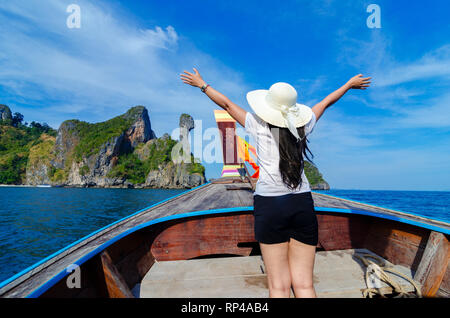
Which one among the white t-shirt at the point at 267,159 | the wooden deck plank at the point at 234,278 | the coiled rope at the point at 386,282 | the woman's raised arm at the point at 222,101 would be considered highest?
the woman's raised arm at the point at 222,101

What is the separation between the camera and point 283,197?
4.11 ft

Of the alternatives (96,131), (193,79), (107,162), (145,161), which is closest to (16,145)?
(96,131)

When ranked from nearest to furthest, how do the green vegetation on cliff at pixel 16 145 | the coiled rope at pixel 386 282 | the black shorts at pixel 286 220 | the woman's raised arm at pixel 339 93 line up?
the black shorts at pixel 286 220 < the woman's raised arm at pixel 339 93 < the coiled rope at pixel 386 282 < the green vegetation on cliff at pixel 16 145

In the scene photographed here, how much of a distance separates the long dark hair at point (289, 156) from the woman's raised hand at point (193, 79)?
0.61 metres

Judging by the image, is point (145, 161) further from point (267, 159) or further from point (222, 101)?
point (267, 159)

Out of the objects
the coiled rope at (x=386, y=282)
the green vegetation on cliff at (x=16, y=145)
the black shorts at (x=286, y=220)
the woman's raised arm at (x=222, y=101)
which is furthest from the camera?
the green vegetation on cliff at (x=16, y=145)

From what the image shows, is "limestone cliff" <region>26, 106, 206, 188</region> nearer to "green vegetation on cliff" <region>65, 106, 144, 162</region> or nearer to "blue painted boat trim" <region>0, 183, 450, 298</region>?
"green vegetation on cliff" <region>65, 106, 144, 162</region>

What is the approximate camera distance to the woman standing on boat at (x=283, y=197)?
1.23m

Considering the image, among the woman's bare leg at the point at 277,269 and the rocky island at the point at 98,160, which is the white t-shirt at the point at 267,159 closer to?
the woman's bare leg at the point at 277,269

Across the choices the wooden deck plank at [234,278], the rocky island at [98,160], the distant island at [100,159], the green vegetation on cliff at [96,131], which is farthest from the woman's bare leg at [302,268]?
the green vegetation on cliff at [96,131]

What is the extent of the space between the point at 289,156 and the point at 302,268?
2.24 ft
